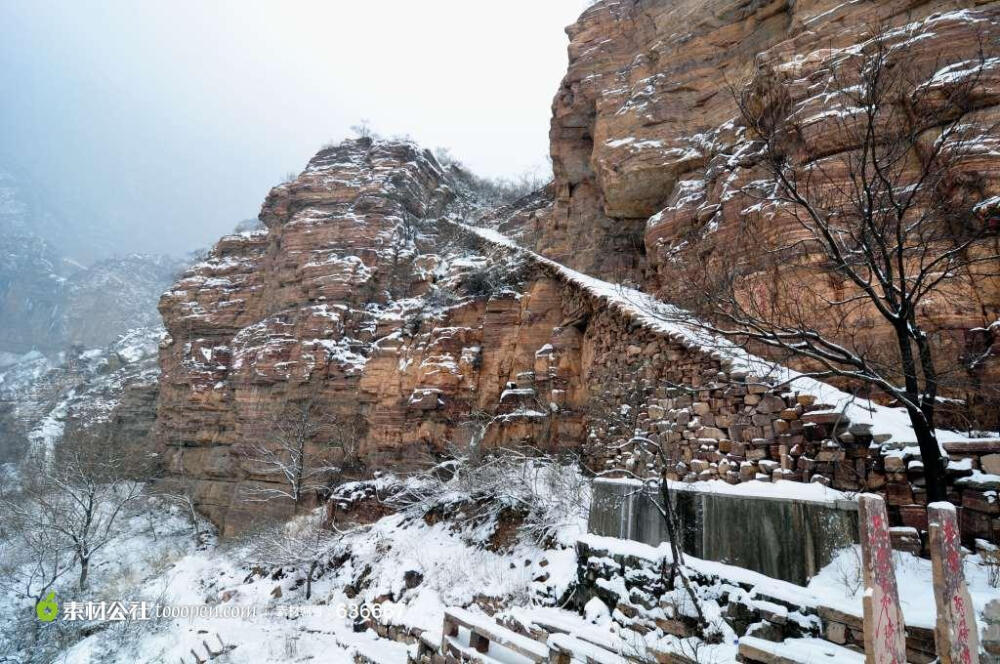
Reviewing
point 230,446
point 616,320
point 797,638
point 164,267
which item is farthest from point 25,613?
point 164,267

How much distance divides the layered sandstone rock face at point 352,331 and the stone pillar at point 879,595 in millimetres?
9349

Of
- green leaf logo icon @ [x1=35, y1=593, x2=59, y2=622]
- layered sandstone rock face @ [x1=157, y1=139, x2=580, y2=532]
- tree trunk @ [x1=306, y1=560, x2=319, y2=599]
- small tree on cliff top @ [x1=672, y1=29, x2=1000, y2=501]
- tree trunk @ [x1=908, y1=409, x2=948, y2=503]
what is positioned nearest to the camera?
tree trunk @ [x1=908, y1=409, x2=948, y2=503]

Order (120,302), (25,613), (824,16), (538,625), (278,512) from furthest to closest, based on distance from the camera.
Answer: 1. (120,302)
2. (278,512)
3. (25,613)
4. (824,16)
5. (538,625)

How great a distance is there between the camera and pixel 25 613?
11.4m

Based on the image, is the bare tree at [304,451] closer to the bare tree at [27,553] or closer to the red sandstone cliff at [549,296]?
the red sandstone cliff at [549,296]

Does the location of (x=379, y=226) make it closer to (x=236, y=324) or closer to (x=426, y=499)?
(x=236, y=324)

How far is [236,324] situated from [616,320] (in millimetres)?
18004

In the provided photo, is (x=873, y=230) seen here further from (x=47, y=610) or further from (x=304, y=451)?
(x=47, y=610)

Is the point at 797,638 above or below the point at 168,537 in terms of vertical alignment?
Answer: above

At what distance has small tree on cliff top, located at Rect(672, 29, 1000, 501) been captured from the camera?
4672mm

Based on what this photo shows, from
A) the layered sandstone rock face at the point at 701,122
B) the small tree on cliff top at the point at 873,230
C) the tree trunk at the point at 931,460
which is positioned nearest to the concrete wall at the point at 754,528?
the tree trunk at the point at 931,460

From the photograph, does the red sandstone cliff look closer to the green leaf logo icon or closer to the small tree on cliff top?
the small tree on cliff top

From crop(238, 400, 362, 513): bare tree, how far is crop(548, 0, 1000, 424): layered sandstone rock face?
988 cm

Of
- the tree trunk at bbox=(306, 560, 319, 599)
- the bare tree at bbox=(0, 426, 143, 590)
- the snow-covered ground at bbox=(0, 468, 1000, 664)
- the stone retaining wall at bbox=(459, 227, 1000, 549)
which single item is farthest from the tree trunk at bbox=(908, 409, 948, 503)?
the bare tree at bbox=(0, 426, 143, 590)
